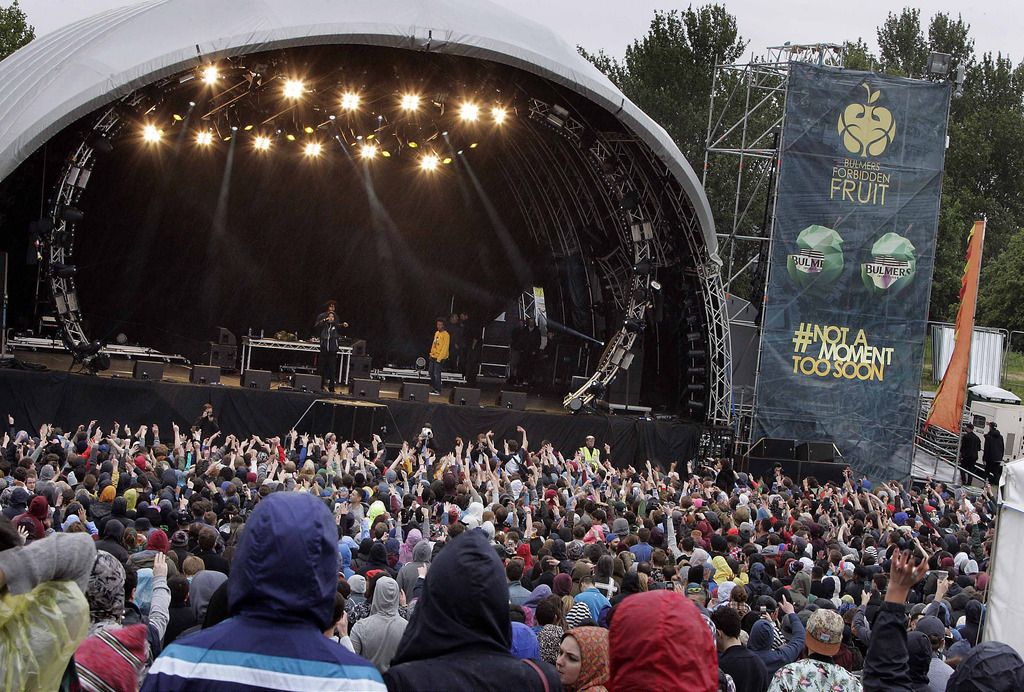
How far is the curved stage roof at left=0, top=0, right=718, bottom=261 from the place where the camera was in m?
16.8

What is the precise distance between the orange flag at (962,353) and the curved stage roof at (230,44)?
6241 mm

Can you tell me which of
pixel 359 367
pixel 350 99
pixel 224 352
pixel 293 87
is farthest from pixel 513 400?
pixel 293 87

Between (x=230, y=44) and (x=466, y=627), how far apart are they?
1491cm

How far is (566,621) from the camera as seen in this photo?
625cm

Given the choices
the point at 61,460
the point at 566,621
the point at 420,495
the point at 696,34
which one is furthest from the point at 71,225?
the point at 696,34

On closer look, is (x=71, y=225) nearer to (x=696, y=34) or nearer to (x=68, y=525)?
(x=68, y=525)

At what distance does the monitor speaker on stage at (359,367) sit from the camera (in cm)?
2111

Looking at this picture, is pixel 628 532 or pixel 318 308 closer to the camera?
pixel 628 532

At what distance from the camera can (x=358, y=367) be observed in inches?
833

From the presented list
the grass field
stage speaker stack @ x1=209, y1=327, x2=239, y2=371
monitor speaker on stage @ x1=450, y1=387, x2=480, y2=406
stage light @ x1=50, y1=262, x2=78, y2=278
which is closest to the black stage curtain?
monitor speaker on stage @ x1=450, y1=387, x2=480, y2=406

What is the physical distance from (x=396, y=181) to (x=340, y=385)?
492 cm

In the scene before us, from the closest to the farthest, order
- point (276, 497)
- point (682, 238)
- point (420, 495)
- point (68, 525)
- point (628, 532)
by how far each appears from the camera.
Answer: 1. point (276, 497)
2. point (68, 525)
3. point (628, 532)
4. point (420, 495)
5. point (682, 238)

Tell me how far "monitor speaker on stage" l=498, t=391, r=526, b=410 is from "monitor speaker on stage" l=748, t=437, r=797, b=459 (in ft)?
11.8

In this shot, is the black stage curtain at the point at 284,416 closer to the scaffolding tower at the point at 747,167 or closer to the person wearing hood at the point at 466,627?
the scaffolding tower at the point at 747,167
